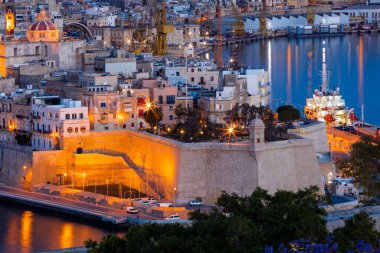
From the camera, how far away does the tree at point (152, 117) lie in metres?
19.4

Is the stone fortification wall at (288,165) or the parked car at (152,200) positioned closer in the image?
the stone fortification wall at (288,165)

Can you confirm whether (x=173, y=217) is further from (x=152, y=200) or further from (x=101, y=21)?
(x=101, y=21)

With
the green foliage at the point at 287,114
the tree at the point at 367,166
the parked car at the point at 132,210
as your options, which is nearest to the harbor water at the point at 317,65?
the green foliage at the point at 287,114

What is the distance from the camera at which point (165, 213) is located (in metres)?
16.8

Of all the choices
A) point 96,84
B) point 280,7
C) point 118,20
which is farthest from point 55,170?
point 280,7

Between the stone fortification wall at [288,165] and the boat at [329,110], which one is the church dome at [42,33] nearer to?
the boat at [329,110]

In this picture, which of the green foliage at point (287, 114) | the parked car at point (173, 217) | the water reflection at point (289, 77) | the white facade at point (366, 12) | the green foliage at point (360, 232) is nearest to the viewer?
the green foliage at point (360, 232)

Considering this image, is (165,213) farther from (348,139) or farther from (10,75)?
(10,75)

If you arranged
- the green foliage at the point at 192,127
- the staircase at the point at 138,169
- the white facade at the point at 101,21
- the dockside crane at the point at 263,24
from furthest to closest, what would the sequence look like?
the dockside crane at the point at 263,24
the white facade at the point at 101,21
the green foliage at the point at 192,127
the staircase at the point at 138,169

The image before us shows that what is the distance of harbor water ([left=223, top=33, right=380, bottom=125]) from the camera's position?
97.5 ft

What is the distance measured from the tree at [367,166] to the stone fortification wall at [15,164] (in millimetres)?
4376

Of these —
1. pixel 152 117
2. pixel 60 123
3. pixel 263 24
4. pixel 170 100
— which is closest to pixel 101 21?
pixel 263 24

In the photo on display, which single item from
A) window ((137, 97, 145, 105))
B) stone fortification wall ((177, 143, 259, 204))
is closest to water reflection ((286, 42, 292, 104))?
window ((137, 97, 145, 105))

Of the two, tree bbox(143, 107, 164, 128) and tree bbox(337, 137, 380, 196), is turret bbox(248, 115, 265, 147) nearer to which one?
tree bbox(337, 137, 380, 196)
